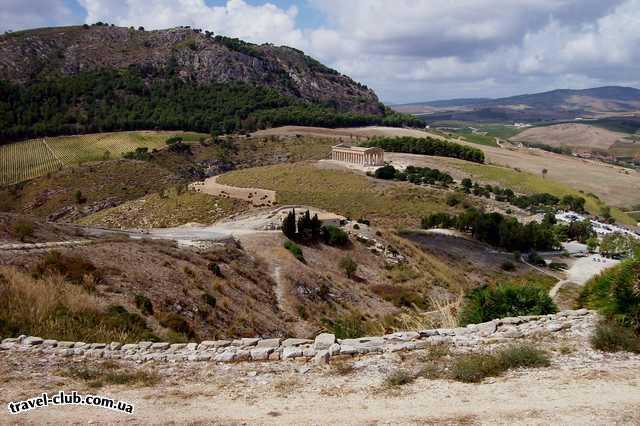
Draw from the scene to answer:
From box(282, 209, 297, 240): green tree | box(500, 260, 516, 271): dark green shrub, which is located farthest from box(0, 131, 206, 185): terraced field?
box(500, 260, 516, 271): dark green shrub

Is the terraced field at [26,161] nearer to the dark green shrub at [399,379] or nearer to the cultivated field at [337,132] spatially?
the cultivated field at [337,132]

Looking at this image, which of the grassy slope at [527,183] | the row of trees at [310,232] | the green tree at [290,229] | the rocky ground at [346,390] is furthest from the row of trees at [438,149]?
the rocky ground at [346,390]

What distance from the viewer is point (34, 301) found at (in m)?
15.8

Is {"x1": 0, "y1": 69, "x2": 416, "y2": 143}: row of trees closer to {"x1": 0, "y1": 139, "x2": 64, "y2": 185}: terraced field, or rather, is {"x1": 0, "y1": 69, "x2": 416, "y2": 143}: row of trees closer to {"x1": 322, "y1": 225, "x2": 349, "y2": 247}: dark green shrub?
{"x1": 0, "y1": 139, "x2": 64, "y2": 185}: terraced field

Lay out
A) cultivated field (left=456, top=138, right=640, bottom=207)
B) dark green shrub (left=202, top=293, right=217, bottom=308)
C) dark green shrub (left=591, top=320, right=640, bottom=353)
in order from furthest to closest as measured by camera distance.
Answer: cultivated field (left=456, top=138, right=640, bottom=207) → dark green shrub (left=202, top=293, right=217, bottom=308) → dark green shrub (left=591, top=320, right=640, bottom=353)

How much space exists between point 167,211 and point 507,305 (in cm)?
7041

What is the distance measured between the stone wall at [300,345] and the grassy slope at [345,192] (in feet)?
224

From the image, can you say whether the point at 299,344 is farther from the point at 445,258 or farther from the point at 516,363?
the point at 445,258

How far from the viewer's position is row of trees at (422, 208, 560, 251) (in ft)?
241

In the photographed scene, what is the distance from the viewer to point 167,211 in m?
79.5

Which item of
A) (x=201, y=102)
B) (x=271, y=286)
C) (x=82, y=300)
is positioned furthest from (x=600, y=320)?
(x=201, y=102)

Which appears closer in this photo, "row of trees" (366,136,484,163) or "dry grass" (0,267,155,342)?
"dry grass" (0,267,155,342)

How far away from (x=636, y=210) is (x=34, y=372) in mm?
140355

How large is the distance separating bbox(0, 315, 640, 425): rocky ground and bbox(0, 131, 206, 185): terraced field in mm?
103839
